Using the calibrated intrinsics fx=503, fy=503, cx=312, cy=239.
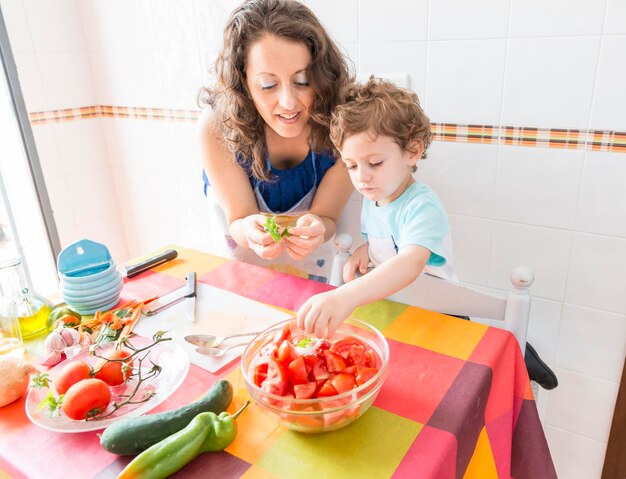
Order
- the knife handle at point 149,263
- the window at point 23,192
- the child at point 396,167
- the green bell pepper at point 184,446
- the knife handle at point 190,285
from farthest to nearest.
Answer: the window at point 23,192 → the knife handle at point 149,263 → the knife handle at point 190,285 → the child at point 396,167 → the green bell pepper at point 184,446

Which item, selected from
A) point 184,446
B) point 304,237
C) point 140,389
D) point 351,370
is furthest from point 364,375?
point 304,237

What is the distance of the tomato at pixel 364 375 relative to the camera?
72 centimetres

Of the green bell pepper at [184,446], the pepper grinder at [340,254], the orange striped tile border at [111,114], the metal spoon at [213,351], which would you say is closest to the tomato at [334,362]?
the green bell pepper at [184,446]

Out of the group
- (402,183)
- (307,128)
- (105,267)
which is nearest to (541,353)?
(402,183)

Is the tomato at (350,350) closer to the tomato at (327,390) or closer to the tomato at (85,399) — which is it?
the tomato at (327,390)

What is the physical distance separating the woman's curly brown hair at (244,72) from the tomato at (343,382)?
2.48 feet

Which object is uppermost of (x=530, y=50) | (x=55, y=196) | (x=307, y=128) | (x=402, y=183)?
(x=530, y=50)

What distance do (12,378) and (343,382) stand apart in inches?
21.4

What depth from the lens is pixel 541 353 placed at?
144 cm

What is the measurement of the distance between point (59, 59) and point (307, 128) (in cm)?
136

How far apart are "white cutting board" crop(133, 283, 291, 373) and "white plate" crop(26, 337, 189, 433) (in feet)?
0.11

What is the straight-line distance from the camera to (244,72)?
1275mm

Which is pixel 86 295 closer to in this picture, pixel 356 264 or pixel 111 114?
pixel 356 264

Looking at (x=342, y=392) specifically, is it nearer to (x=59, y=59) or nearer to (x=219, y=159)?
(x=219, y=159)
